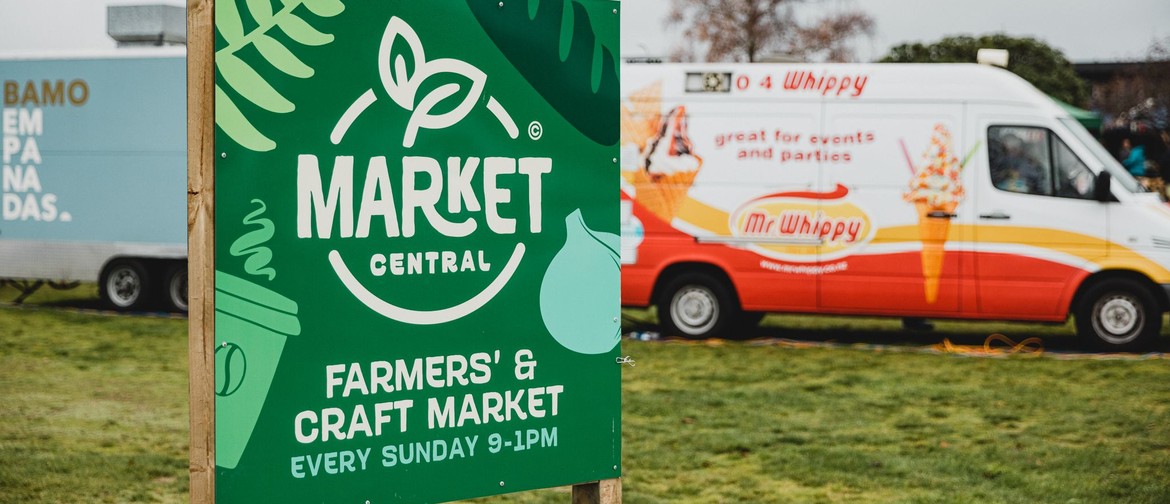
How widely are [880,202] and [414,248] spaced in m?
9.49

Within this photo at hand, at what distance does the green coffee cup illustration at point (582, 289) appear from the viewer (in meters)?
3.69

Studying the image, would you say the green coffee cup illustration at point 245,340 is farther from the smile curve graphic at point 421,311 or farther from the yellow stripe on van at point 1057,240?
the yellow stripe on van at point 1057,240

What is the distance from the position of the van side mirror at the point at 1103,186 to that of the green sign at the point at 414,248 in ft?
30.2

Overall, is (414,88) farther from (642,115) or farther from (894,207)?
(642,115)

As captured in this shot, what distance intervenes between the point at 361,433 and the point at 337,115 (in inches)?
30.5

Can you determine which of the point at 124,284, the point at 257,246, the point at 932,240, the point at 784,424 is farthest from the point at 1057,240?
the point at 257,246

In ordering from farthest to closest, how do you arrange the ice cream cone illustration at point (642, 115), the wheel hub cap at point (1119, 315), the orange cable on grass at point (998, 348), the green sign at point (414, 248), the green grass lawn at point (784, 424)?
the ice cream cone illustration at point (642, 115)
the orange cable on grass at point (998, 348)
the wheel hub cap at point (1119, 315)
the green grass lawn at point (784, 424)
the green sign at point (414, 248)

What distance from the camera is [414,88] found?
3391 mm

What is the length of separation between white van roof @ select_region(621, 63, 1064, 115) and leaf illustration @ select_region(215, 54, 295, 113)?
9710mm

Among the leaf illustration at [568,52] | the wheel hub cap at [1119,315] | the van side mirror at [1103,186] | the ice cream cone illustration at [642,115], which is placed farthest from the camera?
the ice cream cone illustration at [642,115]

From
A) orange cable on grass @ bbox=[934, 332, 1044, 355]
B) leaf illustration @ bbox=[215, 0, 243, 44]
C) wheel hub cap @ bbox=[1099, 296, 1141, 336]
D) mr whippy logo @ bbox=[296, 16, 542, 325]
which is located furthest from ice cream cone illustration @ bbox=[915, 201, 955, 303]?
leaf illustration @ bbox=[215, 0, 243, 44]

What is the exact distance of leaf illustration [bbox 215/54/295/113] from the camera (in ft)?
10.1

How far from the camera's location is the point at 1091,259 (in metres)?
12.0

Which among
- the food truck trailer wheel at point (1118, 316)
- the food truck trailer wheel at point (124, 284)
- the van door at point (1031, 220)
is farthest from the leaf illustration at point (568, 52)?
the food truck trailer wheel at point (124, 284)
